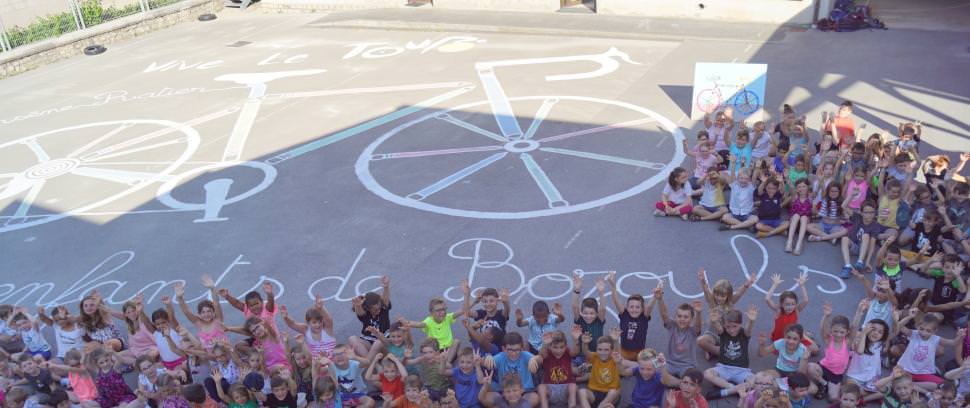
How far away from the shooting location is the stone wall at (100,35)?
81.1 ft

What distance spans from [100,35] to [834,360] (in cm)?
2715

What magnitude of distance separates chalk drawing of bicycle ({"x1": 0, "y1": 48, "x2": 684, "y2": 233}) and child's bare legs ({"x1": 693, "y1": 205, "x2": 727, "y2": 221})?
131cm

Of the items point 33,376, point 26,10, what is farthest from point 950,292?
point 26,10

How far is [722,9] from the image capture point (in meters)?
22.6

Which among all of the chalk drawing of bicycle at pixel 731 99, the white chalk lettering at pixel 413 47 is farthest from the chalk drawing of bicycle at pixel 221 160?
the white chalk lettering at pixel 413 47

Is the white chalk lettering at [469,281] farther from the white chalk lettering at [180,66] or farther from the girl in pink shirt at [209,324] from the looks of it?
the white chalk lettering at [180,66]

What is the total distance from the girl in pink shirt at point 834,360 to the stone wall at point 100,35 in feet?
83.3

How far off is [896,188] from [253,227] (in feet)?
31.1

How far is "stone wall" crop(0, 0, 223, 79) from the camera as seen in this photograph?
24734 millimetres

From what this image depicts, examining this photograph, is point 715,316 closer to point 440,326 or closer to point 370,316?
point 440,326

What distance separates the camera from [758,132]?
485 inches

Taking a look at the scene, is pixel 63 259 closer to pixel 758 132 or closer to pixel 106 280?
pixel 106 280

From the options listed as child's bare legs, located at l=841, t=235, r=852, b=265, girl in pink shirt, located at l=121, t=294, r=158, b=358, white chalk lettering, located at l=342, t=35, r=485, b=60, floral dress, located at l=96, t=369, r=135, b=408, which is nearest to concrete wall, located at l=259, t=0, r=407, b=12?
white chalk lettering, located at l=342, t=35, r=485, b=60

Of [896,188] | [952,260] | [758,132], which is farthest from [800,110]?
[952,260]
